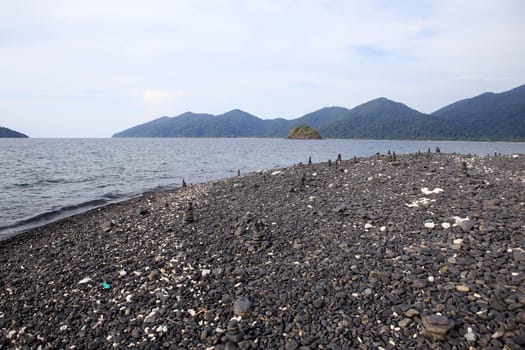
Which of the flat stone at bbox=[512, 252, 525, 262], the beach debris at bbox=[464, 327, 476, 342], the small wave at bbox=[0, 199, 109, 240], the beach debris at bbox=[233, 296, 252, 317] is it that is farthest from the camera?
the small wave at bbox=[0, 199, 109, 240]

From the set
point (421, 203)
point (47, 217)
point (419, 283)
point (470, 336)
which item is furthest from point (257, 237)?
point (47, 217)

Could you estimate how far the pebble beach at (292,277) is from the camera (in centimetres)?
552

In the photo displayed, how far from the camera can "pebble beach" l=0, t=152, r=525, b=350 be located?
5.52m

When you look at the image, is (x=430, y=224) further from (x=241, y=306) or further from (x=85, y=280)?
(x=85, y=280)

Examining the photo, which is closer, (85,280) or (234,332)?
(234,332)

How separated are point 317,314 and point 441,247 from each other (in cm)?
394

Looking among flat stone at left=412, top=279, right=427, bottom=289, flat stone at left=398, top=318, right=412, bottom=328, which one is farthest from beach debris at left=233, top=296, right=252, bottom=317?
flat stone at left=412, top=279, right=427, bottom=289

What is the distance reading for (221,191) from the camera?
59.6 ft

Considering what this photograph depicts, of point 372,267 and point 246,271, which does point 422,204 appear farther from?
point 246,271

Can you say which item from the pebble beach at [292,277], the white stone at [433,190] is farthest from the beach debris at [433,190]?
the pebble beach at [292,277]

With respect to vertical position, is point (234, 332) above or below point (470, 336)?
below

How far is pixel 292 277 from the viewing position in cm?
737

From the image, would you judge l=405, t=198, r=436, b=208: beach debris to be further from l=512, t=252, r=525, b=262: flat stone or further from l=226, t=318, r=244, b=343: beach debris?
l=226, t=318, r=244, b=343: beach debris

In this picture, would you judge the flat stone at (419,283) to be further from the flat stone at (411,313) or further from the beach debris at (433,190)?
the beach debris at (433,190)
